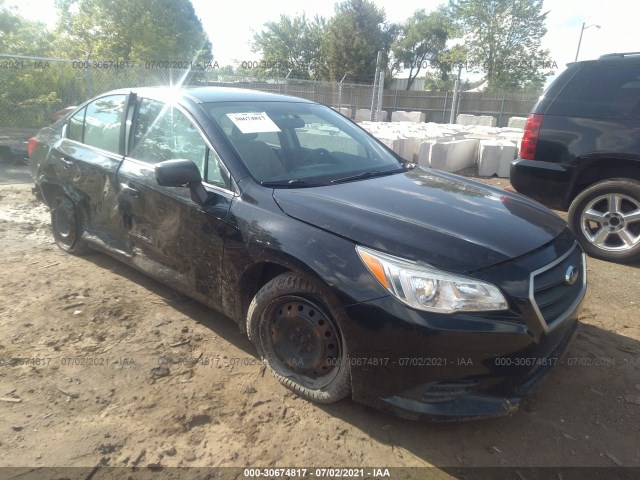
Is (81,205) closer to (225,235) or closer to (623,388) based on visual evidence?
(225,235)

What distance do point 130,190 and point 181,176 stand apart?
→ 0.92m

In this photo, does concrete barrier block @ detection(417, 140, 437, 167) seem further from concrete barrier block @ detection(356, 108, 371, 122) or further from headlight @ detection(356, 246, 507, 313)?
concrete barrier block @ detection(356, 108, 371, 122)

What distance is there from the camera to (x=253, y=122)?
3.11 metres

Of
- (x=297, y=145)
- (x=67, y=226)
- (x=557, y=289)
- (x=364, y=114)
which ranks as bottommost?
(x=67, y=226)

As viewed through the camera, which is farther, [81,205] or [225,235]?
[81,205]

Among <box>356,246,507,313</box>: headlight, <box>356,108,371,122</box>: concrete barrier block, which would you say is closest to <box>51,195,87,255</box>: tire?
<box>356,246,507,313</box>: headlight

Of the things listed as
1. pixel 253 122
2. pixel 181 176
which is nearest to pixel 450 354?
pixel 181 176

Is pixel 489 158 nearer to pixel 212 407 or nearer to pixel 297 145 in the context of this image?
pixel 297 145

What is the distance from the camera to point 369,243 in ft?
7.17

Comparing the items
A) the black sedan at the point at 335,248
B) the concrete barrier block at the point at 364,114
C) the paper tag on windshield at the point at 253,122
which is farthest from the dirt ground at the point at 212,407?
the concrete barrier block at the point at 364,114

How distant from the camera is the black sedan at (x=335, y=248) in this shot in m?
2.05

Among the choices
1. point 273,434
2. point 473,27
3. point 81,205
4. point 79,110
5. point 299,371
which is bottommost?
point 273,434

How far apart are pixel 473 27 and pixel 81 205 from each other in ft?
136

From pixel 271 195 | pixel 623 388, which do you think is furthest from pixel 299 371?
pixel 623 388
